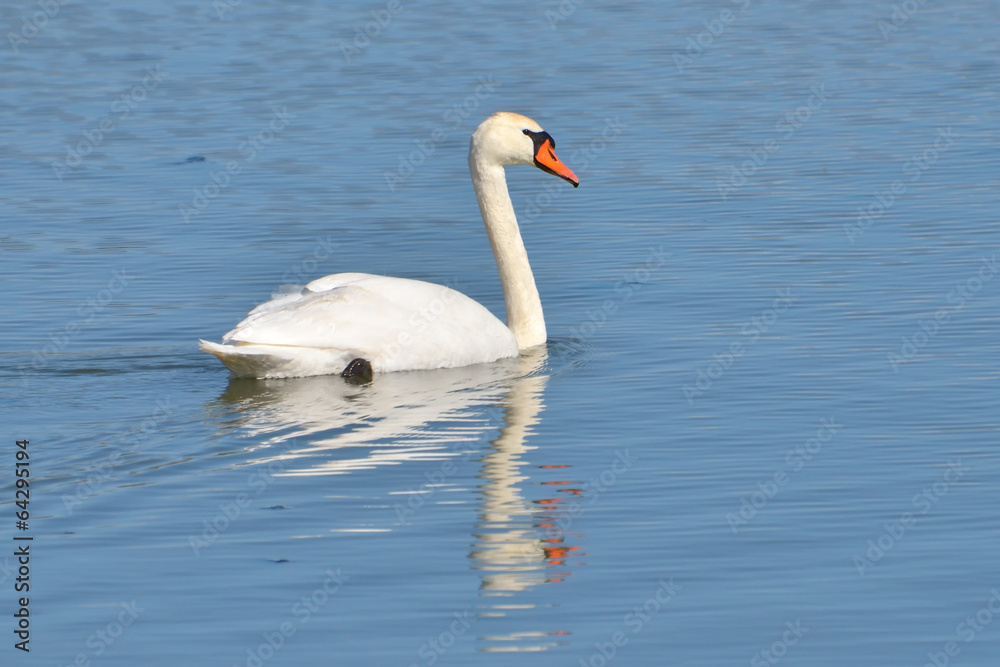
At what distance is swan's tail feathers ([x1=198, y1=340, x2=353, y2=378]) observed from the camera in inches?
448

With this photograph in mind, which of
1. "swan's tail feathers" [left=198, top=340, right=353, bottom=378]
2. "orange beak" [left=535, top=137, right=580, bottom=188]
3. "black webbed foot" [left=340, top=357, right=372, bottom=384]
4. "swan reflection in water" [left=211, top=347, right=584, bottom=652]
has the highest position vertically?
"orange beak" [left=535, top=137, right=580, bottom=188]

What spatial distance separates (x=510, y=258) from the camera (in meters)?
13.6

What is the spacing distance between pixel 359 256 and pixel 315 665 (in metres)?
9.43

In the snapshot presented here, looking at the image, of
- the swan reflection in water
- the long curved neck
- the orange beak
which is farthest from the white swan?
the orange beak

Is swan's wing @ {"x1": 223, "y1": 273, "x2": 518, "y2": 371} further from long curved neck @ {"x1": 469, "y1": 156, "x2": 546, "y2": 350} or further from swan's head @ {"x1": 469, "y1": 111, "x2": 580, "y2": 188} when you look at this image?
swan's head @ {"x1": 469, "y1": 111, "x2": 580, "y2": 188}

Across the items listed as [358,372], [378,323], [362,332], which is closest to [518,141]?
[378,323]

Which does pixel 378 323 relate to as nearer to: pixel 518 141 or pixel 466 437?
pixel 466 437

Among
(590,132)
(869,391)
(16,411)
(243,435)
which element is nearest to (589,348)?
(869,391)

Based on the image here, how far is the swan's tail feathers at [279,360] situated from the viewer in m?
11.4

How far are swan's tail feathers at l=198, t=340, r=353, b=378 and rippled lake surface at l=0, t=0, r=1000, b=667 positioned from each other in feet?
0.36

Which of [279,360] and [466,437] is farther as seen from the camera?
[279,360]

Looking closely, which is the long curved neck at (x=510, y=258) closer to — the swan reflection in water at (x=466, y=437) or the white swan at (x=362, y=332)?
the swan reflection in water at (x=466, y=437)

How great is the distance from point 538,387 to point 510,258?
6.42 ft

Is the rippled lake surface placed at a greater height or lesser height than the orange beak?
lesser
